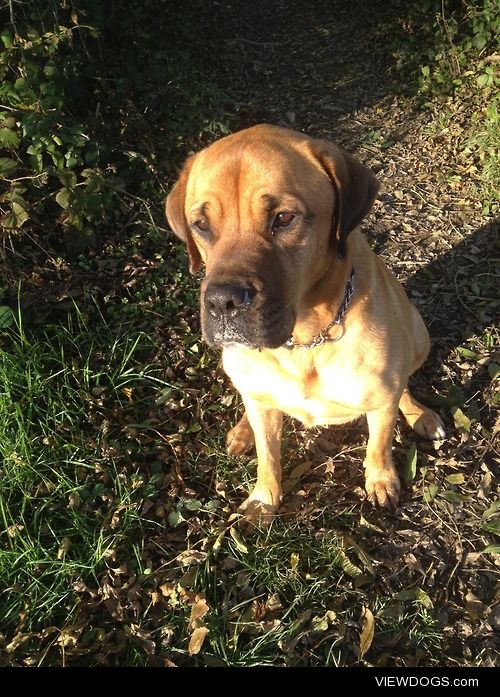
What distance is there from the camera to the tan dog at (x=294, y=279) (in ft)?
7.47

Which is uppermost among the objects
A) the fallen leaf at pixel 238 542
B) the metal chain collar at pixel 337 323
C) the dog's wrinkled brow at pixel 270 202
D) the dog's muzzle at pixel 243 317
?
the dog's wrinkled brow at pixel 270 202

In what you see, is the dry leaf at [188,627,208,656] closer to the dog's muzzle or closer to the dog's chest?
the dog's chest

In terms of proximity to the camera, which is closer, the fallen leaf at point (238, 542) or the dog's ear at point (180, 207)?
the dog's ear at point (180, 207)

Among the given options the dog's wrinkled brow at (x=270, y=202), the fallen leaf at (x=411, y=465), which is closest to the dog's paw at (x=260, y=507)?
the fallen leaf at (x=411, y=465)

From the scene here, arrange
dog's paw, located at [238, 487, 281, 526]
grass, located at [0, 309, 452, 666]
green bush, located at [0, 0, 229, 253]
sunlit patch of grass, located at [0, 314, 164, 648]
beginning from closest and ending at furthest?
1. grass, located at [0, 309, 452, 666]
2. sunlit patch of grass, located at [0, 314, 164, 648]
3. dog's paw, located at [238, 487, 281, 526]
4. green bush, located at [0, 0, 229, 253]

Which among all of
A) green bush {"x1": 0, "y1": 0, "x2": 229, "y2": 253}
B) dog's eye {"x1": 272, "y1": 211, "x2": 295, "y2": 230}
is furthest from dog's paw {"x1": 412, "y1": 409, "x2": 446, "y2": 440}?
green bush {"x1": 0, "y1": 0, "x2": 229, "y2": 253}

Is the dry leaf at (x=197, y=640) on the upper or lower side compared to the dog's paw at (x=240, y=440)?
lower

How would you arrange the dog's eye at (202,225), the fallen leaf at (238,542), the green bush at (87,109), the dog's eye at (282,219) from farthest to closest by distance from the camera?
the green bush at (87,109) → the fallen leaf at (238,542) → the dog's eye at (202,225) → the dog's eye at (282,219)

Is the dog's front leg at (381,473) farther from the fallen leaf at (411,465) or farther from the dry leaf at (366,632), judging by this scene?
the dry leaf at (366,632)

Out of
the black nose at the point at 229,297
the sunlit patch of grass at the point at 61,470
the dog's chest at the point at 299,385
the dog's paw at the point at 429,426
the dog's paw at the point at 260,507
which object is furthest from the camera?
the dog's paw at the point at 429,426

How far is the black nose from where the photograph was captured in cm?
219

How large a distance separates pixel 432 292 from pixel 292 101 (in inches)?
134

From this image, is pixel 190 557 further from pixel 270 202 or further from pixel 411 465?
pixel 270 202

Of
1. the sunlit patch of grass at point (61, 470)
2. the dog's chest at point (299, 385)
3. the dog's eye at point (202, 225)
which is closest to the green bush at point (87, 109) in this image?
the sunlit patch of grass at point (61, 470)
